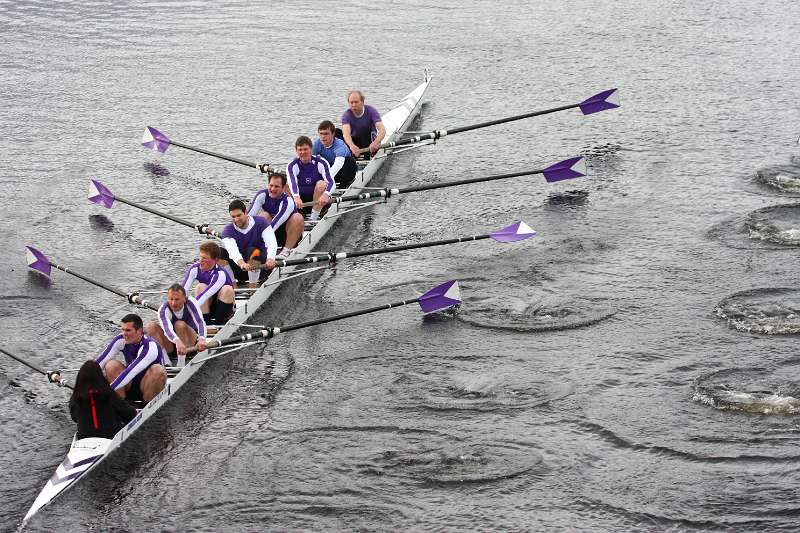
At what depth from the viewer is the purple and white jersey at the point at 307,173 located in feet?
68.0

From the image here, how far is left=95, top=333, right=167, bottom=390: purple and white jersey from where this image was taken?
14.9m

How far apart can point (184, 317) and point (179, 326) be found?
0.55 feet

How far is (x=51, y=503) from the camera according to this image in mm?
13641

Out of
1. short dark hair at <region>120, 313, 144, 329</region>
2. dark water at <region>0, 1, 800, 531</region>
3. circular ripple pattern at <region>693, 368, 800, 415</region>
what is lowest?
circular ripple pattern at <region>693, 368, 800, 415</region>

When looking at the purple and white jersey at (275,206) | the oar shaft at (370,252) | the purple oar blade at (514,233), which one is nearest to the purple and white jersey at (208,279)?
the oar shaft at (370,252)

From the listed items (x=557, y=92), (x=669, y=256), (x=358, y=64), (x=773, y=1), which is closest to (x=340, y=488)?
(x=669, y=256)

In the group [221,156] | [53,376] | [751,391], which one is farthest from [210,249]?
[751,391]

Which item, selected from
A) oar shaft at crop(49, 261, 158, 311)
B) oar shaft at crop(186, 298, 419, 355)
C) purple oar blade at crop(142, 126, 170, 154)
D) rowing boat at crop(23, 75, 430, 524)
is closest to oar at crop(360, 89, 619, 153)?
rowing boat at crop(23, 75, 430, 524)

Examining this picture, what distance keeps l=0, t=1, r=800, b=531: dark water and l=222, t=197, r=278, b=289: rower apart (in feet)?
2.92

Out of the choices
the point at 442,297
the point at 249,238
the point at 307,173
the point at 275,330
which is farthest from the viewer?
the point at 307,173

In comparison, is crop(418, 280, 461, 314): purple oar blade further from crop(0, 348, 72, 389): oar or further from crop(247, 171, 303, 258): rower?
crop(0, 348, 72, 389): oar

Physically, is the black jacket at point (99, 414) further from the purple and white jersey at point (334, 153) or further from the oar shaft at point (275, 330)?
the purple and white jersey at point (334, 153)

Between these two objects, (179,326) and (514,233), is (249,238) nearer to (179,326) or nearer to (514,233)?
(179,326)

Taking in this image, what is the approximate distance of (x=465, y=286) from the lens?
18.9 metres
